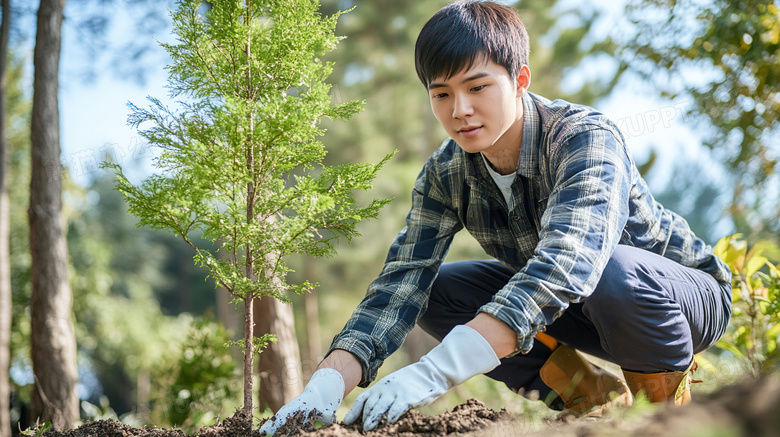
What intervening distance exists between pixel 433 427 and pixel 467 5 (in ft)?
5.20

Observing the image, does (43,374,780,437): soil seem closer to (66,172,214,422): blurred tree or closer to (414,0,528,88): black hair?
(414,0,528,88): black hair

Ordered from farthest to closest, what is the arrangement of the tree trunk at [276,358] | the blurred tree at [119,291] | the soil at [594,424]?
the blurred tree at [119,291] < the tree trunk at [276,358] < the soil at [594,424]

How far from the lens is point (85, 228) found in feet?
61.4

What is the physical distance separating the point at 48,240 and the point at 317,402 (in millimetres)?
2974

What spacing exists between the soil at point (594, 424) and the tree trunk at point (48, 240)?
2.05 meters

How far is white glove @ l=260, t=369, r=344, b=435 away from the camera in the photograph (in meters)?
1.75

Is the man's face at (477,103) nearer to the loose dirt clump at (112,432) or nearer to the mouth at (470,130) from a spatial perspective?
the mouth at (470,130)

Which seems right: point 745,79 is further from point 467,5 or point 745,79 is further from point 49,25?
point 49,25

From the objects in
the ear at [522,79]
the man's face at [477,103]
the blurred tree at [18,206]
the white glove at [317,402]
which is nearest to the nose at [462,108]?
the man's face at [477,103]

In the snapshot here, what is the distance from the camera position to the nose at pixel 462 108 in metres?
1.96

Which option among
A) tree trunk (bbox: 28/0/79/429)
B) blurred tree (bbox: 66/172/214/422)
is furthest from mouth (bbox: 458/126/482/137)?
blurred tree (bbox: 66/172/214/422)

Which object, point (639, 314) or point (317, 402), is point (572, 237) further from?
point (317, 402)

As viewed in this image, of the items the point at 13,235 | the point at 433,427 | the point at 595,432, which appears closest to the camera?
the point at 595,432

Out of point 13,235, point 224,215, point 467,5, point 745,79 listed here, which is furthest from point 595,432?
point 13,235
